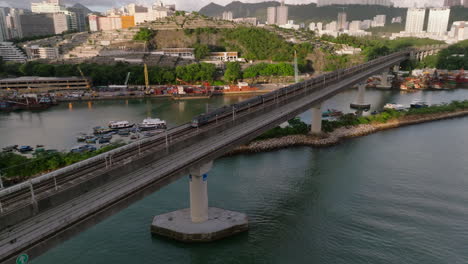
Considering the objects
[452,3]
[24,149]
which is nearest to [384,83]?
[24,149]

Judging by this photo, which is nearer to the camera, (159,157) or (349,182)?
(159,157)

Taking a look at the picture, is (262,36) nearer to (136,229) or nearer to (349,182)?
(349,182)

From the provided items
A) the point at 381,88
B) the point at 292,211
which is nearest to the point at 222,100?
the point at 381,88

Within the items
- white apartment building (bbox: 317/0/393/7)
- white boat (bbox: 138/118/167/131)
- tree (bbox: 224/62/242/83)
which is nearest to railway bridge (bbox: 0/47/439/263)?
white boat (bbox: 138/118/167/131)

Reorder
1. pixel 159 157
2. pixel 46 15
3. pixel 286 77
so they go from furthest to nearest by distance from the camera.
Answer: pixel 46 15 < pixel 286 77 < pixel 159 157

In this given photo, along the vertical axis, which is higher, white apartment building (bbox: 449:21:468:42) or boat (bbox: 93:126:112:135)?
white apartment building (bbox: 449:21:468:42)

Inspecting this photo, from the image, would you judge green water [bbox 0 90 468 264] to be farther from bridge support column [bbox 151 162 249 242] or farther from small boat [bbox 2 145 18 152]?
small boat [bbox 2 145 18 152]

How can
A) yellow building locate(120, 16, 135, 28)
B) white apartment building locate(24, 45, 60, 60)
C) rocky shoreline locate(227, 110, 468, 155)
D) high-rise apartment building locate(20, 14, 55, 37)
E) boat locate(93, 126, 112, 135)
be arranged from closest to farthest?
rocky shoreline locate(227, 110, 468, 155)
boat locate(93, 126, 112, 135)
white apartment building locate(24, 45, 60, 60)
yellow building locate(120, 16, 135, 28)
high-rise apartment building locate(20, 14, 55, 37)

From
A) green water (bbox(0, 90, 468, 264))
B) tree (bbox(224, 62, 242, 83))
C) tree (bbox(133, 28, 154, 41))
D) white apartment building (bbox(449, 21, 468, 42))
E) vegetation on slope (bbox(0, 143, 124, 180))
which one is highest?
white apartment building (bbox(449, 21, 468, 42))
